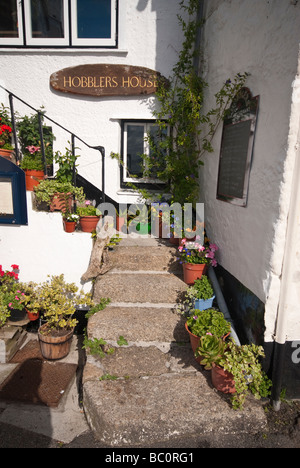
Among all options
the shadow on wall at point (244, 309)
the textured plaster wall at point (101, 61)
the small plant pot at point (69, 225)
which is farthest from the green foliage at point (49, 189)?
the shadow on wall at point (244, 309)

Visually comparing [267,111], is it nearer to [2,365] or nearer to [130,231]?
[130,231]

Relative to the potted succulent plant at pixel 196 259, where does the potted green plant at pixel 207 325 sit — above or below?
below

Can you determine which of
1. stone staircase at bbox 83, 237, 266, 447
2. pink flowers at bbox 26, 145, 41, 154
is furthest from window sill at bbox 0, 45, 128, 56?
stone staircase at bbox 83, 237, 266, 447

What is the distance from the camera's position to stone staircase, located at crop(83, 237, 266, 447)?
252 centimetres

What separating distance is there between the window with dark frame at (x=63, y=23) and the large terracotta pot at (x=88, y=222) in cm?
340

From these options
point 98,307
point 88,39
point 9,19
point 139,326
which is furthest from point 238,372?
point 9,19

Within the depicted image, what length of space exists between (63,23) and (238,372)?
21.4ft

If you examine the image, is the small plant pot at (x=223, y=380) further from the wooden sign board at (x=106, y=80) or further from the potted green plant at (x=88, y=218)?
the wooden sign board at (x=106, y=80)

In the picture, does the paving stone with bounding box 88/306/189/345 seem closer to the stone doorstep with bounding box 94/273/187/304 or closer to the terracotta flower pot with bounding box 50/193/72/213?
the stone doorstep with bounding box 94/273/187/304

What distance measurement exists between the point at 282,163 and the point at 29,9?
230 inches

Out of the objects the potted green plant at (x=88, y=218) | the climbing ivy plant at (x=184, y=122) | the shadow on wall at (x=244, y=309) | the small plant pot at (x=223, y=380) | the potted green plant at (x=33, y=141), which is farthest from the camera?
the potted green plant at (x=33, y=141)

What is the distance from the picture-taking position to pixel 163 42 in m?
5.30

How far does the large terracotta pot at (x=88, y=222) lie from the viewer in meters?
4.57

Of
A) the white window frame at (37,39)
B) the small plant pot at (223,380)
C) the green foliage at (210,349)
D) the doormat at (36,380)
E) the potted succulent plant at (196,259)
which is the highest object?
the white window frame at (37,39)
